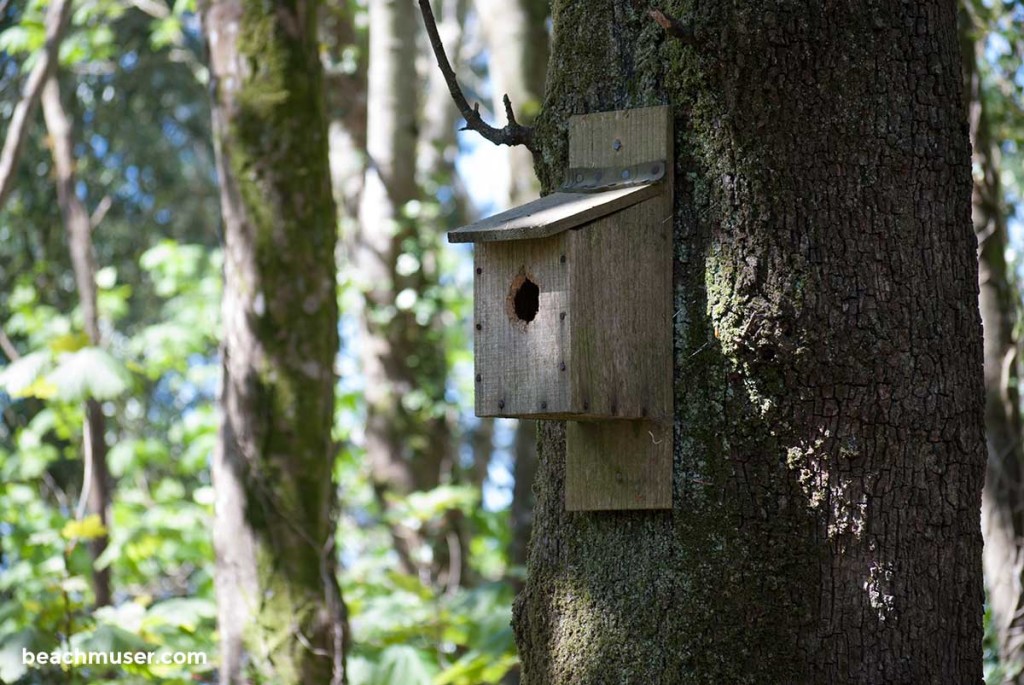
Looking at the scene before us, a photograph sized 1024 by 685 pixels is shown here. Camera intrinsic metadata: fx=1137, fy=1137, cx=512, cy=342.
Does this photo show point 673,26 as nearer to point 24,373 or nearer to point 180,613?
point 180,613

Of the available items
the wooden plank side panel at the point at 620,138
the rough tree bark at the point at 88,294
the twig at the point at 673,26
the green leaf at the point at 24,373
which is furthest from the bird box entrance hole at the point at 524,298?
the rough tree bark at the point at 88,294

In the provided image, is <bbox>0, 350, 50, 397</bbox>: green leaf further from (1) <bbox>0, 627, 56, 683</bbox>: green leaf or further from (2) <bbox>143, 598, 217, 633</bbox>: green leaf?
(1) <bbox>0, 627, 56, 683</bbox>: green leaf

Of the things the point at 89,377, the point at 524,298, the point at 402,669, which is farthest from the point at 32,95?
the point at 524,298

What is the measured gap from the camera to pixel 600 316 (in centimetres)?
197

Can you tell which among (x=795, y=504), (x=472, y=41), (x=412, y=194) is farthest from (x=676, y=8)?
(x=472, y=41)

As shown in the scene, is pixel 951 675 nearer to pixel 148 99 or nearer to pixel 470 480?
pixel 470 480

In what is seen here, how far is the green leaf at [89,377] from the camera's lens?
14.7ft

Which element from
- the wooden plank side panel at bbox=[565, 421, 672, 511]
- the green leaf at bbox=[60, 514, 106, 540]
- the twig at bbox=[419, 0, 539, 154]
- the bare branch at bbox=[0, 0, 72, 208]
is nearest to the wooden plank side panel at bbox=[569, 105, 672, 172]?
the twig at bbox=[419, 0, 539, 154]

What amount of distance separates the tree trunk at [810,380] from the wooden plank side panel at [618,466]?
1.1 inches

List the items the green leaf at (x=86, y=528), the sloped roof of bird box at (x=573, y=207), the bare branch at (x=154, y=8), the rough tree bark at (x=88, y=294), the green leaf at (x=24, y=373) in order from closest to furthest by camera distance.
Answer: the sloped roof of bird box at (x=573, y=207), the green leaf at (x=86, y=528), the green leaf at (x=24, y=373), the rough tree bark at (x=88, y=294), the bare branch at (x=154, y=8)

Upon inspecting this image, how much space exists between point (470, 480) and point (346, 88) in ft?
15.3

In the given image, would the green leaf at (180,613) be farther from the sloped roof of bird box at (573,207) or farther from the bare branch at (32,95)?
the sloped roof of bird box at (573,207)

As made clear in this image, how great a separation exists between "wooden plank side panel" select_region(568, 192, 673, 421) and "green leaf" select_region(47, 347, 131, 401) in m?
3.05

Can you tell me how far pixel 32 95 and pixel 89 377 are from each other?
3.90 ft
